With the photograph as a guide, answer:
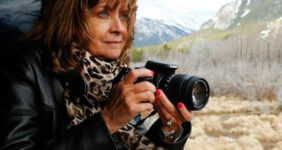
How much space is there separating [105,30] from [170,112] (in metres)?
0.27

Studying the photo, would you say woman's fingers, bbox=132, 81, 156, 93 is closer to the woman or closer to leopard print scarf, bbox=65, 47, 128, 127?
the woman

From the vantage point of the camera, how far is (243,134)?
11.9ft

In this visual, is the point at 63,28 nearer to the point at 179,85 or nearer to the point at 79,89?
the point at 79,89

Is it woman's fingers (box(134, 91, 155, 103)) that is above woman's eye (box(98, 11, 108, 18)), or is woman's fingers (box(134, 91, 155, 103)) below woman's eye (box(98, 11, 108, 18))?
below

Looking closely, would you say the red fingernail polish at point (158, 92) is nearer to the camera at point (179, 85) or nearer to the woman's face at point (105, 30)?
the camera at point (179, 85)

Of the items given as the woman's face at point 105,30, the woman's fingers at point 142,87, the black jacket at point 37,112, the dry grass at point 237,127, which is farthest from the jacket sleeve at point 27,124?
the dry grass at point 237,127

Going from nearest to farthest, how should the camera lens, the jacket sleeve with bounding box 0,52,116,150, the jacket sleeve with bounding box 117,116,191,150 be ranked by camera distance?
the jacket sleeve with bounding box 0,52,116,150
the camera lens
the jacket sleeve with bounding box 117,116,191,150

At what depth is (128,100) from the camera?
86cm

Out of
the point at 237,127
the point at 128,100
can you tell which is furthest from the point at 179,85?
the point at 237,127

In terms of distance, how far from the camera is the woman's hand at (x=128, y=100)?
0.86 metres

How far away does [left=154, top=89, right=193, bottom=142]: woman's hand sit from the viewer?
93 cm

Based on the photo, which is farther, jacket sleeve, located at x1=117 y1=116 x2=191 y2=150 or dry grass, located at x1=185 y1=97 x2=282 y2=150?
dry grass, located at x1=185 y1=97 x2=282 y2=150

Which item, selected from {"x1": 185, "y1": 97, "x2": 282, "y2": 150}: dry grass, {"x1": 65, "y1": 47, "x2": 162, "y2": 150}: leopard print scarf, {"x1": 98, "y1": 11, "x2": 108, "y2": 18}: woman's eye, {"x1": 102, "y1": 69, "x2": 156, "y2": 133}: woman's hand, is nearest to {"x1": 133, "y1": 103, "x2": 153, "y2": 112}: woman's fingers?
{"x1": 102, "y1": 69, "x2": 156, "y2": 133}: woman's hand

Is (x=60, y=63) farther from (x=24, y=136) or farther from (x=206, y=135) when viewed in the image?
(x=206, y=135)
